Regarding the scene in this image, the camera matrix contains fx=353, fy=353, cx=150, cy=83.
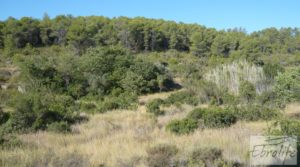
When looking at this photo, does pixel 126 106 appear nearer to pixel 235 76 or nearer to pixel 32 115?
pixel 32 115

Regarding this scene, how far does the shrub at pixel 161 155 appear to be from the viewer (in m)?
5.80

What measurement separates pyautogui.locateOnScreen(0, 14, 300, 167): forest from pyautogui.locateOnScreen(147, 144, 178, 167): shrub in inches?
0.8

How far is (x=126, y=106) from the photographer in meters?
16.7

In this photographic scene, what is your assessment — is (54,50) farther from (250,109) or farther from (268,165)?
(268,165)

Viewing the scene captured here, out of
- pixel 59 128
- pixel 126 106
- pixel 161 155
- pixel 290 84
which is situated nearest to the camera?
pixel 161 155

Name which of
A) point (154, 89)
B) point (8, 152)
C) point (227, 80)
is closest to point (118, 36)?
point (154, 89)

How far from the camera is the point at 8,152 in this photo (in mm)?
6824

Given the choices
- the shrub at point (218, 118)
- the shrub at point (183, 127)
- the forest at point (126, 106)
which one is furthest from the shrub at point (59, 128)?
the shrub at point (218, 118)

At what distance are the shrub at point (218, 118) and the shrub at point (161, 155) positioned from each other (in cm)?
395

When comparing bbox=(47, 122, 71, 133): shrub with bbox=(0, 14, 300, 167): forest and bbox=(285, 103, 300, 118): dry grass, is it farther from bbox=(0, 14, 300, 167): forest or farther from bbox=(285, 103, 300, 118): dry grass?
bbox=(285, 103, 300, 118): dry grass

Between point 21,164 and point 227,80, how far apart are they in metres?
18.7

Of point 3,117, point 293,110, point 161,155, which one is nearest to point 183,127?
point 161,155

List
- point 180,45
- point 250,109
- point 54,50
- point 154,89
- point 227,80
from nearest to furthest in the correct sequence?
point 250,109, point 227,80, point 154,89, point 54,50, point 180,45

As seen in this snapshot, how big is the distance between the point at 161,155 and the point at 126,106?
35.2 ft
